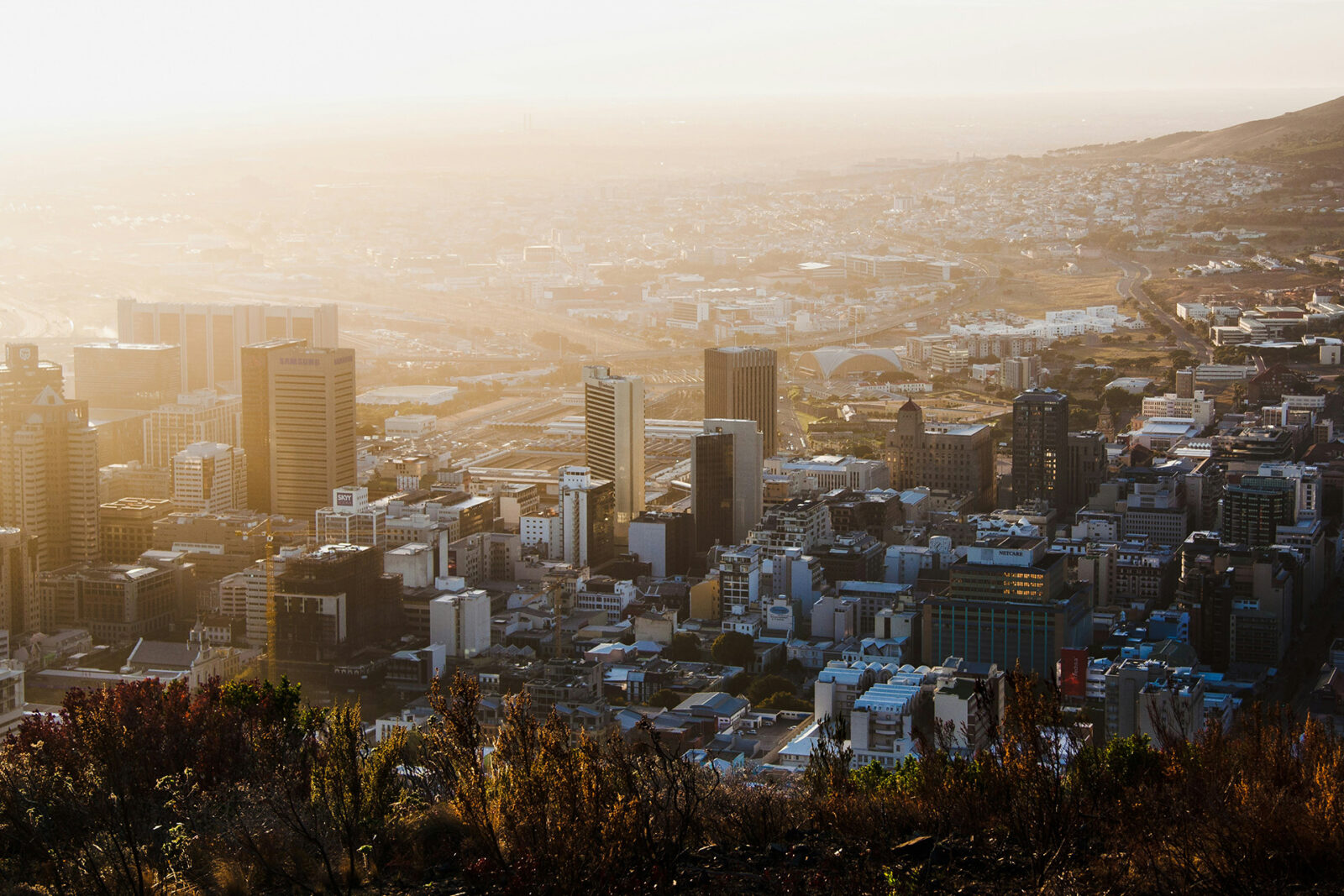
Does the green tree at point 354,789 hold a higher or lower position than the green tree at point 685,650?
higher

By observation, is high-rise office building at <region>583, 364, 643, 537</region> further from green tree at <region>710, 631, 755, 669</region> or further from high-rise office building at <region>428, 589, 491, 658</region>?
green tree at <region>710, 631, 755, 669</region>

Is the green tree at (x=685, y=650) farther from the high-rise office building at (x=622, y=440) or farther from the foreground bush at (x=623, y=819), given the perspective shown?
the foreground bush at (x=623, y=819)

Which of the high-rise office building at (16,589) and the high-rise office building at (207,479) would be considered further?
the high-rise office building at (207,479)

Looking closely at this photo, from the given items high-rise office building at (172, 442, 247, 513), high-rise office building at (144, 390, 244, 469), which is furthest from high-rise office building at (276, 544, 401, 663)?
high-rise office building at (144, 390, 244, 469)

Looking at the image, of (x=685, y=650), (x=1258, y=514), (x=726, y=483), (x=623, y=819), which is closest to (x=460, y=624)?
(x=685, y=650)

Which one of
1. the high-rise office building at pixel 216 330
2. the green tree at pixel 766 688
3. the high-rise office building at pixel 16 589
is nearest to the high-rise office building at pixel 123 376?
the high-rise office building at pixel 216 330

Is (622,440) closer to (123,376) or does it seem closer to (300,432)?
(300,432)

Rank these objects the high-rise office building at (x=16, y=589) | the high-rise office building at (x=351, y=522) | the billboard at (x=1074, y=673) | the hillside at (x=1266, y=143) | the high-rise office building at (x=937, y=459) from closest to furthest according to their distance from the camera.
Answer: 1. the billboard at (x=1074, y=673)
2. the high-rise office building at (x=16, y=589)
3. the high-rise office building at (x=351, y=522)
4. the high-rise office building at (x=937, y=459)
5. the hillside at (x=1266, y=143)

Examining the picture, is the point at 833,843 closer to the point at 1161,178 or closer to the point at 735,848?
the point at 735,848
